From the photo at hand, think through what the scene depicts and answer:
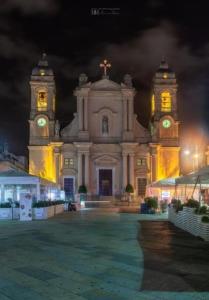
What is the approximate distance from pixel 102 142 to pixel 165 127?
867cm

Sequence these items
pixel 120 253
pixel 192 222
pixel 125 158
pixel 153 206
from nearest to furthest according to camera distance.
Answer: pixel 120 253 → pixel 192 222 → pixel 153 206 → pixel 125 158

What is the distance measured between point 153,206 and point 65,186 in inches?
873

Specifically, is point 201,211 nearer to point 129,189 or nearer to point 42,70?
point 129,189

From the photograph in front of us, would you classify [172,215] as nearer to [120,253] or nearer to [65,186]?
[120,253]

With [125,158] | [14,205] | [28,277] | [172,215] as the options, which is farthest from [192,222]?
[125,158]

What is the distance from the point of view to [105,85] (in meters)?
57.6

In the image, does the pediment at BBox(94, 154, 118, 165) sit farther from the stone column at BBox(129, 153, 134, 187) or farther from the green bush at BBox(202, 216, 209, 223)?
the green bush at BBox(202, 216, 209, 223)

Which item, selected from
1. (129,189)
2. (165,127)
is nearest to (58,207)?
(129,189)

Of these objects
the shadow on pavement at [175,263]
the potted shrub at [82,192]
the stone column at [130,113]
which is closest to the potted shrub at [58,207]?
the potted shrub at [82,192]

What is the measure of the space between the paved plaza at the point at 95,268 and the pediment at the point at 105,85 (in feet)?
140

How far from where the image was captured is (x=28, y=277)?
9039 millimetres

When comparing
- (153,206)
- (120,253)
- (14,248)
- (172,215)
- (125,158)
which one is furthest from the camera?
(125,158)

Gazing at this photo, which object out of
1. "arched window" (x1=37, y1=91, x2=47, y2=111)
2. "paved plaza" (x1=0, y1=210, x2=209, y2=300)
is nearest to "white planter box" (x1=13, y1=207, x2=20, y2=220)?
"paved plaza" (x1=0, y1=210, x2=209, y2=300)

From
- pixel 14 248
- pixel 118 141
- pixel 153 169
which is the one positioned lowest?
pixel 14 248
